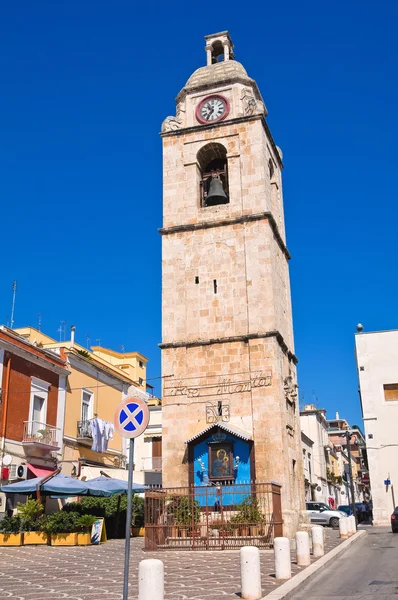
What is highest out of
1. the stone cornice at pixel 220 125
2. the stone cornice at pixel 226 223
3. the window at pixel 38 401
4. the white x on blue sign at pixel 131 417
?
the stone cornice at pixel 220 125

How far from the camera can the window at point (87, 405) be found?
98.3ft

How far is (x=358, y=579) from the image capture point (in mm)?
10477

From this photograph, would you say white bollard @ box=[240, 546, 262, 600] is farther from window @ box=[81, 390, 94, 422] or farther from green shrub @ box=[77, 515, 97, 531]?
window @ box=[81, 390, 94, 422]

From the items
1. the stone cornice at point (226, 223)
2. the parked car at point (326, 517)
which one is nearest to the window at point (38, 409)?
the stone cornice at point (226, 223)

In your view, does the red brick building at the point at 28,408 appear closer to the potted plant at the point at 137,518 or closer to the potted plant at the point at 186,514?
the potted plant at the point at 137,518

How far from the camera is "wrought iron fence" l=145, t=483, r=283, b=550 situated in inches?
649

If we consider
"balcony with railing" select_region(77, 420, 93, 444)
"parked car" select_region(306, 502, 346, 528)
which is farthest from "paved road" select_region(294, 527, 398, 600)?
"balcony with railing" select_region(77, 420, 93, 444)

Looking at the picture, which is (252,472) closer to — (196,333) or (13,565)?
(196,333)

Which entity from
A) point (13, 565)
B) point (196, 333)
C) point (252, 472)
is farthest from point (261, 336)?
point (13, 565)

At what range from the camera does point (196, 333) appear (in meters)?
21.1

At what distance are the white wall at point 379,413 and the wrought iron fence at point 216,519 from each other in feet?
53.5

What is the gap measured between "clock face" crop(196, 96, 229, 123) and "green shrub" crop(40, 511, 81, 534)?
48.9 ft

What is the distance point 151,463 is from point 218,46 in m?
23.5

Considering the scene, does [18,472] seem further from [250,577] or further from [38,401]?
[250,577]
